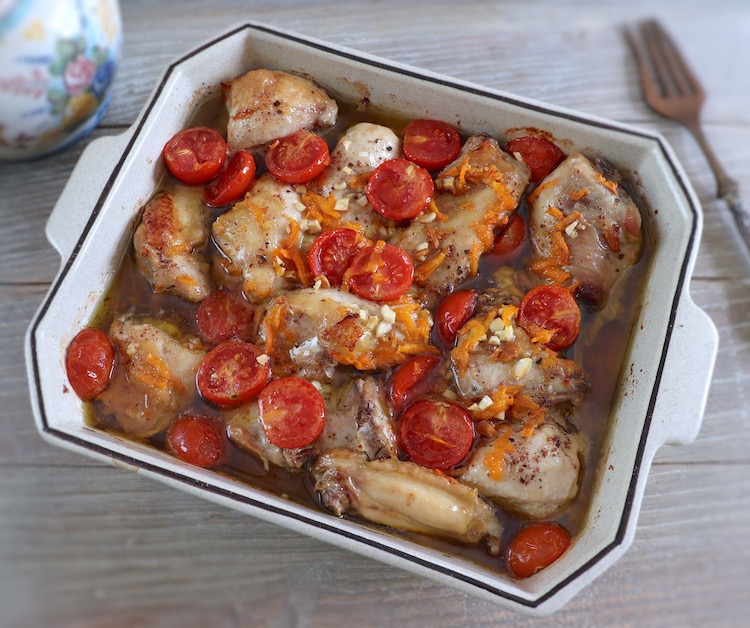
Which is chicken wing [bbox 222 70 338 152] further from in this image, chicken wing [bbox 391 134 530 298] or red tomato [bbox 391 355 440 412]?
red tomato [bbox 391 355 440 412]

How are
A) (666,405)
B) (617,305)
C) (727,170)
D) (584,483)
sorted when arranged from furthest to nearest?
(727,170) < (617,305) < (584,483) < (666,405)

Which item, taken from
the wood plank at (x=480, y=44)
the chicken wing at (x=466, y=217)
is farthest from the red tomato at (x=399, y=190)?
the wood plank at (x=480, y=44)

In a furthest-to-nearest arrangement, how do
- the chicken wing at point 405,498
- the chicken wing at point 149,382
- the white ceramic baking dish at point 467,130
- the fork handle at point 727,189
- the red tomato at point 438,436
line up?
the fork handle at point 727,189 < the chicken wing at point 149,382 < the red tomato at point 438,436 < the chicken wing at point 405,498 < the white ceramic baking dish at point 467,130

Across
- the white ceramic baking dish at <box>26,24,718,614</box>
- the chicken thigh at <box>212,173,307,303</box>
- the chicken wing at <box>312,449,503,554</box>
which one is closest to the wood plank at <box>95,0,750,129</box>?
the white ceramic baking dish at <box>26,24,718,614</box>

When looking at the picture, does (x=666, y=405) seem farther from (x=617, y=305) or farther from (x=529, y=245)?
(x=529, y=245)

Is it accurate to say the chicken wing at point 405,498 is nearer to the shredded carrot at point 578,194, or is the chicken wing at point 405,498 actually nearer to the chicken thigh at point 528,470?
the chicken thigh at point 528,470

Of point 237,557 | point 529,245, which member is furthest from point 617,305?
point 237,557

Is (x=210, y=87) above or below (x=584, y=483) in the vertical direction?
above
